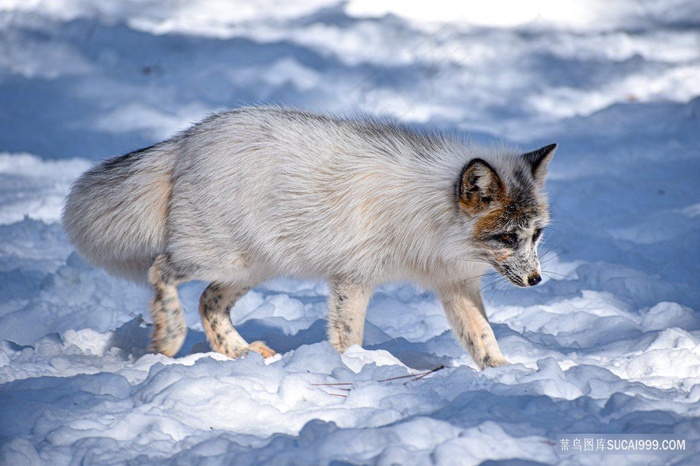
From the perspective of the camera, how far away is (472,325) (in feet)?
13.9

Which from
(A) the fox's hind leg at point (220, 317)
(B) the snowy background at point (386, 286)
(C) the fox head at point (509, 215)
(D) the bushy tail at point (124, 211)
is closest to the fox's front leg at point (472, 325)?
(B) the snowy background at point (386, 286)

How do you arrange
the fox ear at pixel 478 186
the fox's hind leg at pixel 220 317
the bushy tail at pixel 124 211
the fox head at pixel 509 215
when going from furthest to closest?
1. the fox's hind leg at pixel 220 317
2. the bushy tail at pixel 124 211
3. the fox head at pixel 509 215
4. the fox ear at pixel 478 186

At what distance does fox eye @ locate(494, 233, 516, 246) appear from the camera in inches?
156

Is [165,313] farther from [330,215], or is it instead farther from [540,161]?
[540,161]

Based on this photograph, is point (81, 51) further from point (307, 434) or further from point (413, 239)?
point (307, 434)

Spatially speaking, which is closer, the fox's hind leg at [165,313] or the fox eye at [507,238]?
the fox eye at [507,238]

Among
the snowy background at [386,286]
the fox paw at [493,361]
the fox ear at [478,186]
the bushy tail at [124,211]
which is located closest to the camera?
the snowy background at [386,286]

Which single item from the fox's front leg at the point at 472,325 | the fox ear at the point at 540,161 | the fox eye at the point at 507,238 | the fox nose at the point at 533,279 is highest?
the fox ear at the point at 540,161

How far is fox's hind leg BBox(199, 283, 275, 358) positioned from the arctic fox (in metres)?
0.06

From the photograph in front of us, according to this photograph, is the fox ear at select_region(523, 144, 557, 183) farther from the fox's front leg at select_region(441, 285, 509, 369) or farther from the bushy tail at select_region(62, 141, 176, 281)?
the bushy tail at select_region(62, 141, 176, 281)

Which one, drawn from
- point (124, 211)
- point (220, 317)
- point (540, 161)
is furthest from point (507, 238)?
point (124, 211)

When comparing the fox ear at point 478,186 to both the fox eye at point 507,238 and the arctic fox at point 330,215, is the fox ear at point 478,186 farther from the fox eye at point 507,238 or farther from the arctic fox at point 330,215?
the fox eye at point 507,238

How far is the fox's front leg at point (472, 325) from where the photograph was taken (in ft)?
13.7

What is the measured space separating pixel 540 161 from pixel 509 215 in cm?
35
